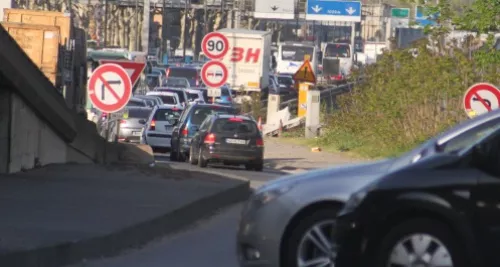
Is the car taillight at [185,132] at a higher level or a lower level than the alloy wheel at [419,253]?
lower

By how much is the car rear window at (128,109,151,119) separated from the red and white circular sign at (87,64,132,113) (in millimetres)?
19541

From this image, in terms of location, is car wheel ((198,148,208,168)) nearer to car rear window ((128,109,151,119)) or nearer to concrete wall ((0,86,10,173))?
car rear window ((128,109,151,119))

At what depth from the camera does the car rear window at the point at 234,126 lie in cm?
2995

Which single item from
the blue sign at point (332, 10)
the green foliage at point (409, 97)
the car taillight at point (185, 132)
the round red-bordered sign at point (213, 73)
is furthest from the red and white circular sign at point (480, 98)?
the blue sign at point (332, 10)

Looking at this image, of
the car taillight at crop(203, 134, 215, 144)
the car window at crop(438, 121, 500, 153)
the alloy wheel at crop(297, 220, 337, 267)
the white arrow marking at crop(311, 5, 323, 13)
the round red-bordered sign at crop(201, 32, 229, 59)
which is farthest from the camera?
the white arrow marking at crop(311, 5, 323, 13)

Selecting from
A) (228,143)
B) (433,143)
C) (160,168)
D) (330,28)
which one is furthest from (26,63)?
(330,28)

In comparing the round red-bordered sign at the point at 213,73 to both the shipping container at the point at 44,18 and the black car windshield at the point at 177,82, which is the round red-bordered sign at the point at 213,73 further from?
the black car windshield at the point at 177,82

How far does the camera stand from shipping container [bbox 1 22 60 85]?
26.0 meters

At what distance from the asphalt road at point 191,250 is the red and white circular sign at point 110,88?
348 centimetres

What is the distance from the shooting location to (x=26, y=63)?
18469 mm

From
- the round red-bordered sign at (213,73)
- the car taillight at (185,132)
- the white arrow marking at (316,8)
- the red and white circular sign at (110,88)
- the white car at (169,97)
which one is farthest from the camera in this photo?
the white arrow marking at (316,8)

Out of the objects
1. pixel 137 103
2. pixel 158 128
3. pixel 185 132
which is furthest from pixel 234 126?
pixel 137 103

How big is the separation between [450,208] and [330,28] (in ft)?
394

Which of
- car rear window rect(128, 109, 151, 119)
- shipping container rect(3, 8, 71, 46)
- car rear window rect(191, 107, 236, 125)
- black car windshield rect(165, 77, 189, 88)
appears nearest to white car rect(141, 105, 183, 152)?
car rear window rect(191, 107, 236, 125)
